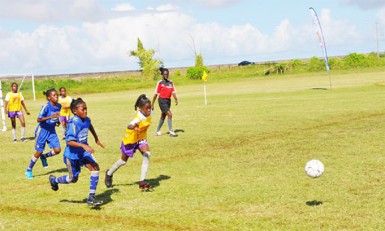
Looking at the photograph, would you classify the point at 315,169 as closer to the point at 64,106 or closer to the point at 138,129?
the point at 138,129

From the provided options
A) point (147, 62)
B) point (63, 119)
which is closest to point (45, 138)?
point (63, 119)

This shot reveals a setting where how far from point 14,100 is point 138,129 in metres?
13.2

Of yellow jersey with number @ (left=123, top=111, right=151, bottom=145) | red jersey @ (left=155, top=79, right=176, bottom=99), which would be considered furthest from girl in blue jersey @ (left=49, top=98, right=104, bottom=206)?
red jersey @ (left=155, top=79, right=176, bottom=99)

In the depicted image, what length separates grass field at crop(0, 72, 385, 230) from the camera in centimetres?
913

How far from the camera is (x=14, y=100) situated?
22.9 metres

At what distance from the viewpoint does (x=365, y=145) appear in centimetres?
1633

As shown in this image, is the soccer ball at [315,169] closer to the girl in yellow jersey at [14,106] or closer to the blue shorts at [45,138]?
the blue shorts at [45,138]

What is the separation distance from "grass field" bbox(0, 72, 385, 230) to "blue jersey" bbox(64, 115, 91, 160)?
103 cm

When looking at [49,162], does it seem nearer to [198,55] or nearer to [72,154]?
[72,154]

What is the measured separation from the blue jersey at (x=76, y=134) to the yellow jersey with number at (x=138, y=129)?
3.80ft

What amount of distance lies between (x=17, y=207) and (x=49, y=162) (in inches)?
243

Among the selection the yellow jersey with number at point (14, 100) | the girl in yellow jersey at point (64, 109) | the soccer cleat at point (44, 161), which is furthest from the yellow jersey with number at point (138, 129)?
the yellow jersey with number at point (14, 100)

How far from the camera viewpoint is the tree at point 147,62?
3812 inches

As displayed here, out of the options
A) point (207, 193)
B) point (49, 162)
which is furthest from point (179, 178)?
point (49, 162)
